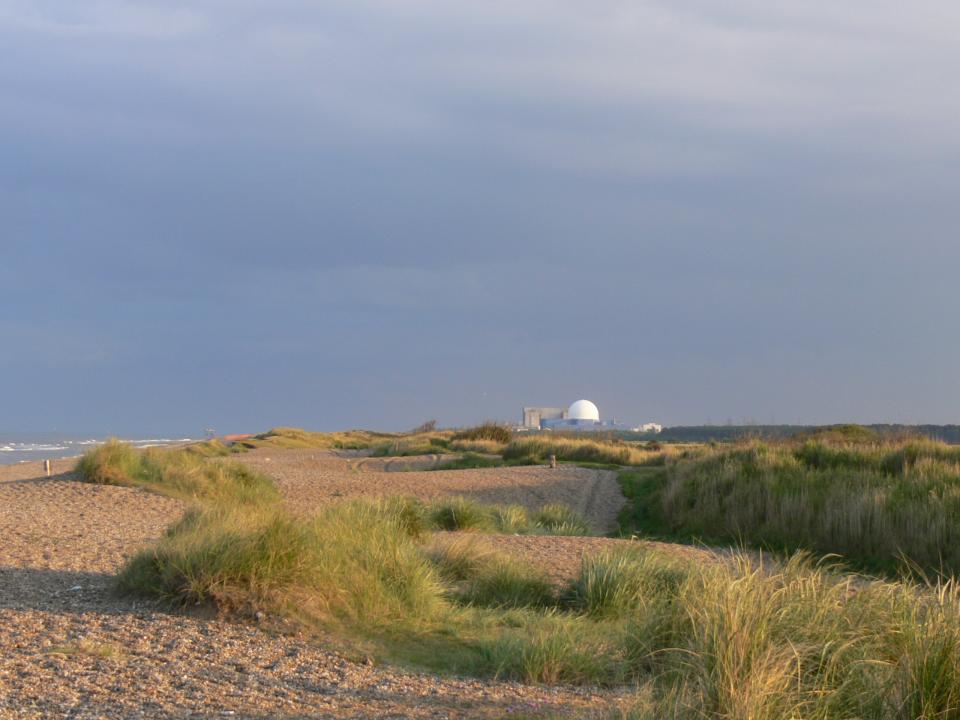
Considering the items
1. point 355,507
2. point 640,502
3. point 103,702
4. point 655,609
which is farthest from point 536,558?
point 640,502

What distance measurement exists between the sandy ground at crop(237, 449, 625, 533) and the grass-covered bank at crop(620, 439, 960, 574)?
1.06m

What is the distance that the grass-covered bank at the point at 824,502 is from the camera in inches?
586

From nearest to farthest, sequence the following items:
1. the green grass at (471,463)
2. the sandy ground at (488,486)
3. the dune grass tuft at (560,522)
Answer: the dune grass tuft at (560,522), the sandy ground at (488,486), the green grass at (471,463)

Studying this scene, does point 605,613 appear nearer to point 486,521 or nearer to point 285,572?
point 285,572

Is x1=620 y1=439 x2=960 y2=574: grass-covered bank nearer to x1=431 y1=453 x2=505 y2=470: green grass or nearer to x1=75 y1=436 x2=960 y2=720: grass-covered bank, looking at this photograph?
x1=75 y1=436 x2=960 y2=720: grass-covered bank

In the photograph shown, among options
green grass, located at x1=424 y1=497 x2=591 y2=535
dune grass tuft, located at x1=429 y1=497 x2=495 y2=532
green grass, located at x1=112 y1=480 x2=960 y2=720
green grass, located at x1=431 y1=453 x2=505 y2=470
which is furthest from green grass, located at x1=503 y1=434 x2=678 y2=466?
green grass, located at x1=112 y1=480 x2=960 y2=720

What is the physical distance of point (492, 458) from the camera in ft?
113

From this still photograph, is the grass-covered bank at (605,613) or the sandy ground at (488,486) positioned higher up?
the grass-covered bank at (605,613)

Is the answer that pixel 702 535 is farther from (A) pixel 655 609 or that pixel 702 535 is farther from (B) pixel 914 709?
(B) pixel 914 709

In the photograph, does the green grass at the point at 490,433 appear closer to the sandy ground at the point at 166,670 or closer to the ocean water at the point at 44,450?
the ocean water at the point at 44,450

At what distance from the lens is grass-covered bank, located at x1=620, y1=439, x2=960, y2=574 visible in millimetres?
14875

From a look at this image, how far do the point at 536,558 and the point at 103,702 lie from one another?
22.8 ft

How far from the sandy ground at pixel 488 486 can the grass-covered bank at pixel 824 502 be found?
106 cm

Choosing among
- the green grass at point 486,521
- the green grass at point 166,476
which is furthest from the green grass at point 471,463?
the green grass at point 486,521
